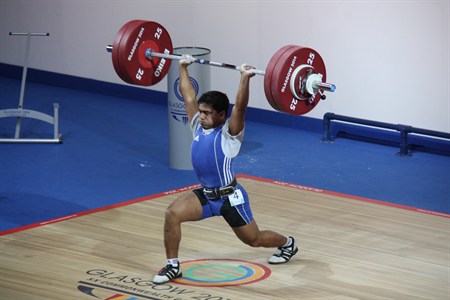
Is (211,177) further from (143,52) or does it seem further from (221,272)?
(143,52)

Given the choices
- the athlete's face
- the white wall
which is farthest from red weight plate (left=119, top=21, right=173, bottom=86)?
the white wall

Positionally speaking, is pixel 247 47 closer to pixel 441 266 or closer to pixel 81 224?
pixel 81 224

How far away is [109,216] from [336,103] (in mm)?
3247

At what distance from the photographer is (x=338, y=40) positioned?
10.1 meters

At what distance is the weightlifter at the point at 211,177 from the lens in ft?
20.9

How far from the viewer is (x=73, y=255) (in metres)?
7.10

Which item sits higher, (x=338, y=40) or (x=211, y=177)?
(x=338, y=40)

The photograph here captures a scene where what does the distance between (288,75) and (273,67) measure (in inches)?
4.2

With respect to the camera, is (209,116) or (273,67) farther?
(209,116)

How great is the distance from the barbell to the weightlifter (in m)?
0.26

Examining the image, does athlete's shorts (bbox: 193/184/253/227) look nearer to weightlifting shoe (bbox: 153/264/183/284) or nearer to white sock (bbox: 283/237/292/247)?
weightlifting shoe (bbox: 153/264/183/284)

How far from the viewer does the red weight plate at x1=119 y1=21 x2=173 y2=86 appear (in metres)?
6.89

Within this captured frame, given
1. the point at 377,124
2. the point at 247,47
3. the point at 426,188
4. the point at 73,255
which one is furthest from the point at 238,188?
the point at 247,47

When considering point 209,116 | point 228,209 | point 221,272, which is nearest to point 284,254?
point 221,272
